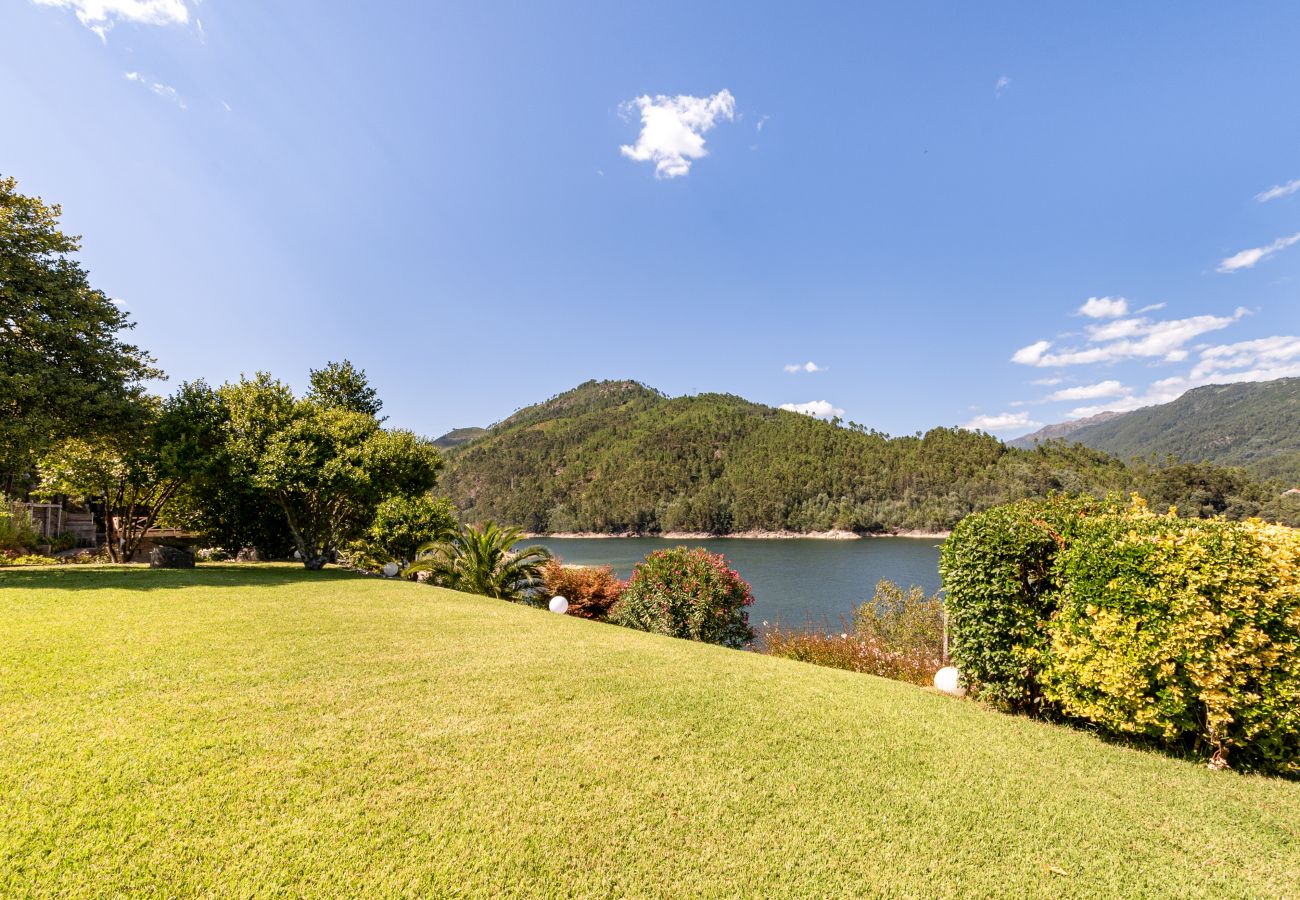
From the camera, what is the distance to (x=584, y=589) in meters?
11.7

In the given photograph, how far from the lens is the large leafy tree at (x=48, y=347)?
10008mm

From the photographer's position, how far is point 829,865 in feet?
8.66

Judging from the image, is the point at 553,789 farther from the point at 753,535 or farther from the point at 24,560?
the point at 753,535

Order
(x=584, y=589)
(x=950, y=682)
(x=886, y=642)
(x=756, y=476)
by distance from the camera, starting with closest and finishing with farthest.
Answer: (x=950, y=682) < (x=886, y=642) < (x=584, y=589) < (x=756, y=476)

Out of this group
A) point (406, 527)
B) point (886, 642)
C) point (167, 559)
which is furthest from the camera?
point (406, 527)

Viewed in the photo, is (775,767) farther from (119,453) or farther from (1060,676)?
(119,453)

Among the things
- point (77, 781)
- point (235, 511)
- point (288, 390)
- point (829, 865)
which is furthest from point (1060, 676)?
point (235, 511)

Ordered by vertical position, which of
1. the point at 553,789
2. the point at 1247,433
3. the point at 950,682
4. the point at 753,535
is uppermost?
the point at 1247,433

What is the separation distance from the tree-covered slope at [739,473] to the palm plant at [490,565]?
243 feet

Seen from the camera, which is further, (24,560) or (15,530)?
(15,530)

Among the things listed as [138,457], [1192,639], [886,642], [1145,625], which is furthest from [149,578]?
[1192,639]

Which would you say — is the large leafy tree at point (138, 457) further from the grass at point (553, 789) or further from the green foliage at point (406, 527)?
the grass at point (553, 789)

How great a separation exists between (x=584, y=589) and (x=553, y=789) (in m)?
8.77

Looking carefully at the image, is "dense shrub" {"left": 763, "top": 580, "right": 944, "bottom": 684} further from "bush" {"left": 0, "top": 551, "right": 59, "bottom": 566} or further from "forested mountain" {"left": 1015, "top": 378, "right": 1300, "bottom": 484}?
"forested mountain" {"left": 1015, "top": 378, "right": 1300, "bottom": 484}
